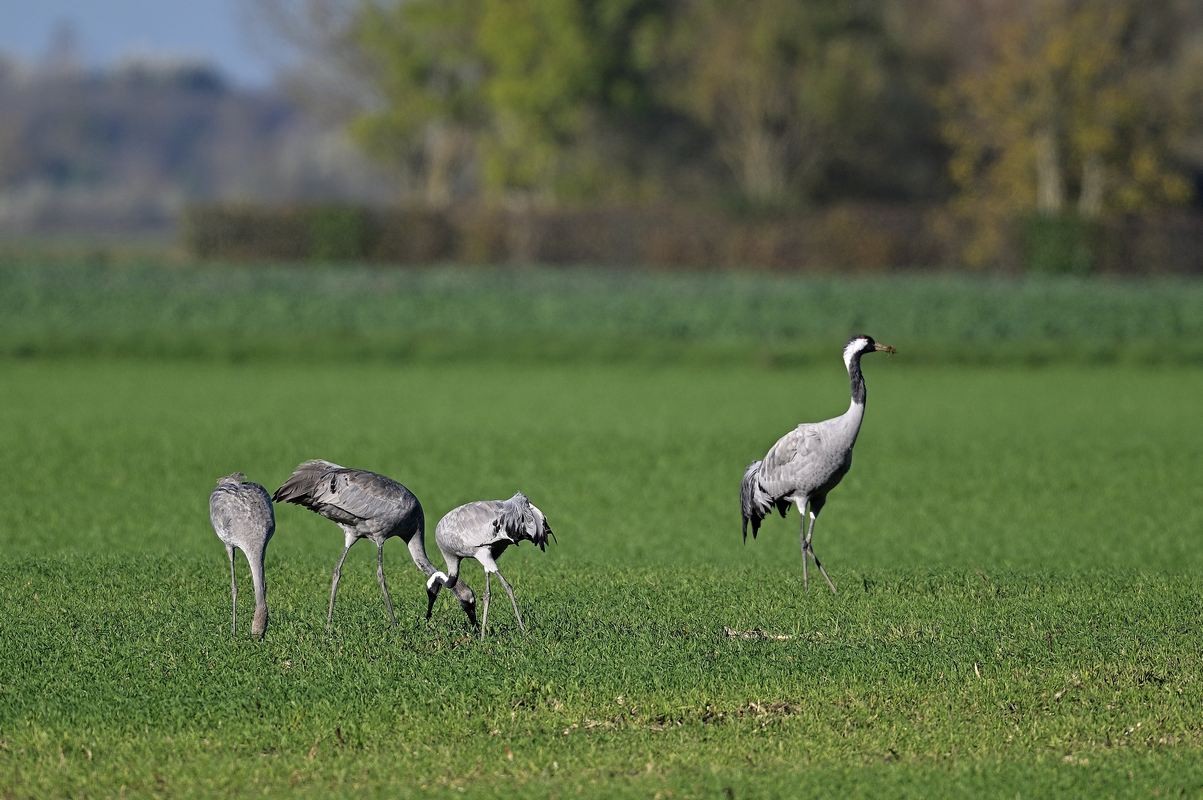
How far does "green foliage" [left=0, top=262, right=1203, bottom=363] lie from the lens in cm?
3559

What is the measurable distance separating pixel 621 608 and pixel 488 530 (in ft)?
7.28

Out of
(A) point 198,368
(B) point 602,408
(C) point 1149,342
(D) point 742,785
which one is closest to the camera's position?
(D) point 742,785

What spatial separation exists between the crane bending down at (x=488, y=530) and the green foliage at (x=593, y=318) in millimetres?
24699

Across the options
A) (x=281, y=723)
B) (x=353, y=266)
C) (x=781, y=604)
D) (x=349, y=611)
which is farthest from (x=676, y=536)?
(x=353, y=266)

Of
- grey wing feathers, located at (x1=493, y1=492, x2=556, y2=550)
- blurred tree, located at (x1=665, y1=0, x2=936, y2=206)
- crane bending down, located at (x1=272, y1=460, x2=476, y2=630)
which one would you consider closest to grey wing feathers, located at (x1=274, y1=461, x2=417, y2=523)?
crane bending down, located at (x1=272, y1=460, x2=476, y2=630)

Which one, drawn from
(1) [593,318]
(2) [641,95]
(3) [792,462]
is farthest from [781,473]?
(2) [641,95]

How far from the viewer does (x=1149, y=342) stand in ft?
120

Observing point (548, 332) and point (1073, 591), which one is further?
point (548, 332)

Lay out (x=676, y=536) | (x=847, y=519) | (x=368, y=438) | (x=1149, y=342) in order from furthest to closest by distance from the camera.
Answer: (x=1149, y=342) → (x=368, y=438) → (x=847, y=519) → (x=676, y=536)

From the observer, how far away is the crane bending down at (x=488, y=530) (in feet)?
33.4

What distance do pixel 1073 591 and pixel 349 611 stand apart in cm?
552

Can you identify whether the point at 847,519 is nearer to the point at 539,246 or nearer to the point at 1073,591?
the point at 1073,591

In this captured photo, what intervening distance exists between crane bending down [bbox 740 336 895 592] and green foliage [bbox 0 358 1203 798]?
722 mm

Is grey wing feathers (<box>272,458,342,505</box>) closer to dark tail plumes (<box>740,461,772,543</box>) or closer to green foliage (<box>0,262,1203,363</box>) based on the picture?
dark tail plumes (<box>740,461,772,543</box>)
